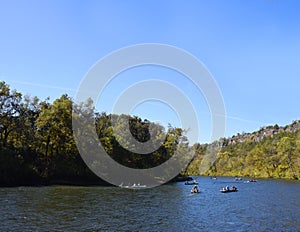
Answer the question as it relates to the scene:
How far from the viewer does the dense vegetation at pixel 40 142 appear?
69.4 meters

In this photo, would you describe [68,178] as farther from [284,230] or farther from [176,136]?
[284,230]

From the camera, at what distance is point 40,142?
77.2 m

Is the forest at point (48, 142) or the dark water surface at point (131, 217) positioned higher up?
the forest at point (48, 142)

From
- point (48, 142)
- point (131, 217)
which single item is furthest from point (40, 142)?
point (131, 217)

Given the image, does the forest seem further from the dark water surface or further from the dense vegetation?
the dark water surface

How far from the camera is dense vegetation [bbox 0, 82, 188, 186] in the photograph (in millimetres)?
69438

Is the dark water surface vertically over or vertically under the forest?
under

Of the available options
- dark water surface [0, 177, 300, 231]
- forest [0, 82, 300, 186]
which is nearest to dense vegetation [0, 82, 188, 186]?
forest [0, 82, 300, 186]

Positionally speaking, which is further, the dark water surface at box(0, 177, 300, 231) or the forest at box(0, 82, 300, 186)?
the forest at box(0, 82, 300, 186)

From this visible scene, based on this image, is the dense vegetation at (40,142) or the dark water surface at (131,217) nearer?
the dark water surface at (131,217)

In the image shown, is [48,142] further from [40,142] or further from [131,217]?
Result: [131,217]

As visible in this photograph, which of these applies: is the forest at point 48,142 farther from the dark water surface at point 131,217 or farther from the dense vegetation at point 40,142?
the dark water surface at point 131,217

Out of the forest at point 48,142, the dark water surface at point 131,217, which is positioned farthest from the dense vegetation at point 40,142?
the dark water surface at point 131,217

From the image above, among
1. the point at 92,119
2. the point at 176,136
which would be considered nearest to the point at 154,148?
the point at 176,136
